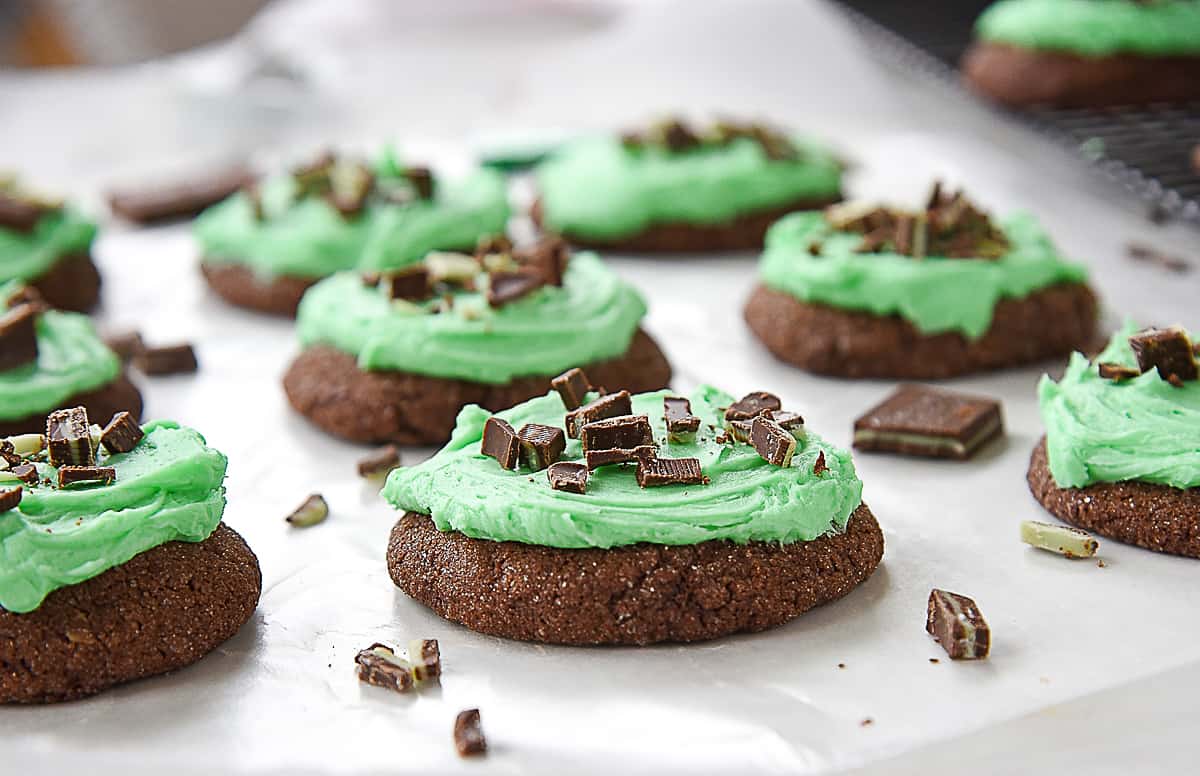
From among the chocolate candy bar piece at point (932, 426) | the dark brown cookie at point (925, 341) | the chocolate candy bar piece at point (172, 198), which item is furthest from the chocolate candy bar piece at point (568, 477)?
the chocolate candy bar piece at point (172, 198)

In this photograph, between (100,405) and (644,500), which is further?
(100,405)

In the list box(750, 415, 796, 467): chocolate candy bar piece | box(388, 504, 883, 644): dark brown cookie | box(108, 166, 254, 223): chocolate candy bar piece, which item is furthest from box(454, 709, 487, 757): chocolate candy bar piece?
box(108, 166, 254, 223): chocolate candy bar piece

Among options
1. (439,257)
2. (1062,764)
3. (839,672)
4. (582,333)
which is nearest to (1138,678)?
(1062,764)

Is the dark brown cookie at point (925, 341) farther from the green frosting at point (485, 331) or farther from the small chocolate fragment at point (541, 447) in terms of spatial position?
the small chocolate fragment at point (541, 447)

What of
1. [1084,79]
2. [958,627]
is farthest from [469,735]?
[1084,79]

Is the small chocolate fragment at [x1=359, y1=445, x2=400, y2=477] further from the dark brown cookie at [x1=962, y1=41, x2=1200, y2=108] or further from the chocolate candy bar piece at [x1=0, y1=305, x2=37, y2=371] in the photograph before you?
the dark brown cookie at [x1=962, y1=41, x2=1200, y2=108]

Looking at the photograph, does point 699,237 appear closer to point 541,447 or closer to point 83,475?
point 541,447
